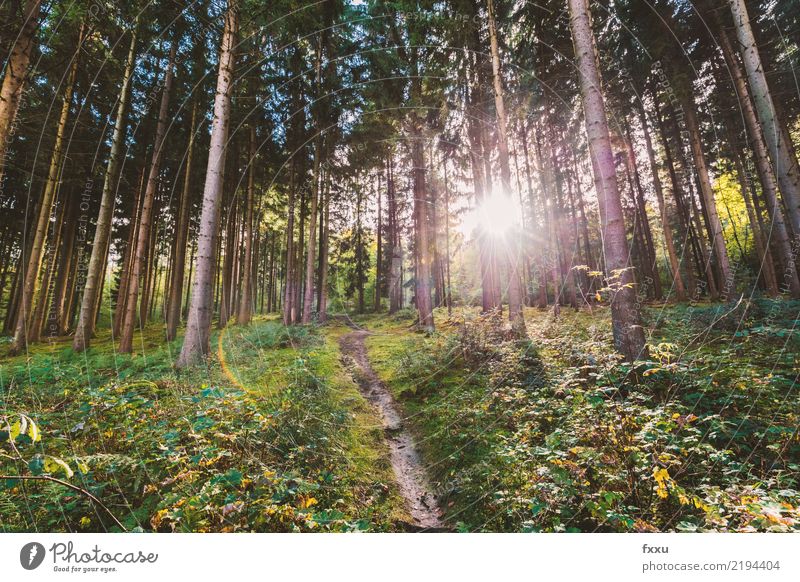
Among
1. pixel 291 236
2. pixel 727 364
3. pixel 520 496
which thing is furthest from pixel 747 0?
pixel 291 236

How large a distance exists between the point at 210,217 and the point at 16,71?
11.2ft

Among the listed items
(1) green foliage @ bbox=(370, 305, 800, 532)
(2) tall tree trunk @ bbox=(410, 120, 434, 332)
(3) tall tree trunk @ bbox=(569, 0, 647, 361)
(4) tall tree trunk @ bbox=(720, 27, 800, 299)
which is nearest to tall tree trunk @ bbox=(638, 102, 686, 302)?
(4) tall tree trunk @ bbox=(720, 27, 800, 299)

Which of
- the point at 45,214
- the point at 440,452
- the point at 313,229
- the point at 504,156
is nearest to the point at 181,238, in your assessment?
the point at 45,214

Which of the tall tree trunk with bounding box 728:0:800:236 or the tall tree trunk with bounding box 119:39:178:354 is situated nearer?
the tall tree trunk with bounding box 728:0:800:236

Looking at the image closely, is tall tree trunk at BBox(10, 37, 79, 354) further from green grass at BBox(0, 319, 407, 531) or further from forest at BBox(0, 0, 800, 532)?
green grass at BBox(0, 319, 407, 531)

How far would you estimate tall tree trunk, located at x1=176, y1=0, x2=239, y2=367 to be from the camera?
7219 mm

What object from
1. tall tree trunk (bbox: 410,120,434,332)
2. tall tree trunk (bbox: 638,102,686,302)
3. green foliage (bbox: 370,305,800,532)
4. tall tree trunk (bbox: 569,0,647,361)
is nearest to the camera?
green foliage (bbox: 370,305,800,532)

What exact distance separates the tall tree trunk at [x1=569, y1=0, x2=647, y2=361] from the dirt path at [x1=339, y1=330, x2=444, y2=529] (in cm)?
369

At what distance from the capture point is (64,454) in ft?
10.6

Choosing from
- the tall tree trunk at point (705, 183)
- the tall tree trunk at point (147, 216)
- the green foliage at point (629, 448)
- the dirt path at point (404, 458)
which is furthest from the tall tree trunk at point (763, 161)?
the tall tree trunk at point (147, 216)

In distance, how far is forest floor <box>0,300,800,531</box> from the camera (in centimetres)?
246

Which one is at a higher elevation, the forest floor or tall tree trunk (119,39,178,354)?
tall tree trunk (119,39,178,354)

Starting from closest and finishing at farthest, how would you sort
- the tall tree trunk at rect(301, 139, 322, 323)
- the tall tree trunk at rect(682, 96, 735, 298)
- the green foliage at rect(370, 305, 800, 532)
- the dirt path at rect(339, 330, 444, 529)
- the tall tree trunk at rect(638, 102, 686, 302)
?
1. the green foliage at rect(370, 305, 800, 532)
2. the dirt path at rect(339, 330, 444, 529)
3. the tall tree trunk at rect(682, 96, 735, 298)
4. the tall tree trunk at rect(301, 139, 322, 323)
5. the tall tree trunk at rect(638, 102, 686, 302)

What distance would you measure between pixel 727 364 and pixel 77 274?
29.5 metres
